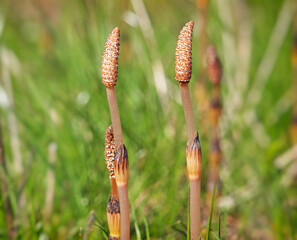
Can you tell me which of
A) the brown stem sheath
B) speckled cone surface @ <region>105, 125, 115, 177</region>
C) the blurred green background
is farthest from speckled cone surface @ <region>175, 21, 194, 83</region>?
the blurred green background

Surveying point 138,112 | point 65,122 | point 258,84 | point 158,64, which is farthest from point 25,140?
point 258,84

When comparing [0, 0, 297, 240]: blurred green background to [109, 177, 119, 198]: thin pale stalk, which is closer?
[109, 177, 119, 198]: thin pale stalk

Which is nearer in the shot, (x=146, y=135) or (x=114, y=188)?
(x=114, y=188)

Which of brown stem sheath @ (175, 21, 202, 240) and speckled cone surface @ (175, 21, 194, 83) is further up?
speckled cone surface @ (175, 21, 194, 83)

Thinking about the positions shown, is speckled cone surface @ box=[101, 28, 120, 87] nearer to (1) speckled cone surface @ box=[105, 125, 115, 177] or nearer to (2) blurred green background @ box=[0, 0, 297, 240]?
(1) speckled cone surface @ box=[105, 125, 115, 177]

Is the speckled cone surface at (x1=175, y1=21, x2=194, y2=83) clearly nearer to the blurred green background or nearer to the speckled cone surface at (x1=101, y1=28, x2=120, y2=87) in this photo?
the speckled cone surface at (x1=101, y1=28, x2=120, y2=87)

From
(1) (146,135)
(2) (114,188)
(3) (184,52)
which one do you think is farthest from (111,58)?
(1) (146,135)

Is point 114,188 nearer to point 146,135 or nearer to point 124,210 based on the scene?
point 124,210

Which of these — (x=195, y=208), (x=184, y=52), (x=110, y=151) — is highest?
(x=184, y=52)

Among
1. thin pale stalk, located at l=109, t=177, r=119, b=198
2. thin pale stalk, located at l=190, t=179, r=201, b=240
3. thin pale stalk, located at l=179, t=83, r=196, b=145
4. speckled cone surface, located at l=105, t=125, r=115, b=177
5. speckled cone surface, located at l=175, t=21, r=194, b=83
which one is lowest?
thin pale stalk, located at l=190, t=179, r=201, b=240
